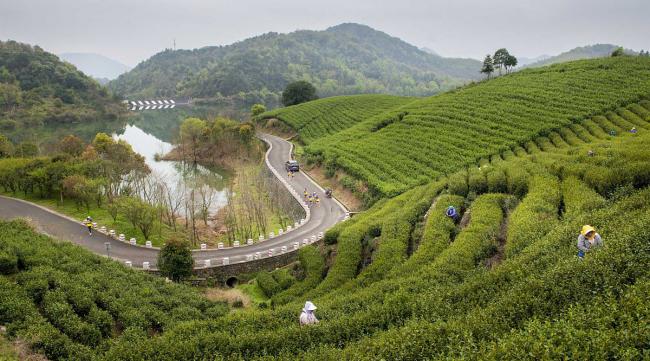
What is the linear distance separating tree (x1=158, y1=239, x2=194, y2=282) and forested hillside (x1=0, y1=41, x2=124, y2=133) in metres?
99.1

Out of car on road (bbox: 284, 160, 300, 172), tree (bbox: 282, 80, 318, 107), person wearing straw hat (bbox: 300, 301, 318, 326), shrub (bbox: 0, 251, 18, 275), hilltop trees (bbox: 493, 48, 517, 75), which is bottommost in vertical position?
car on road (bbox: 284, 160, 300, 172)

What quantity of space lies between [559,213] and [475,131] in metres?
28.0

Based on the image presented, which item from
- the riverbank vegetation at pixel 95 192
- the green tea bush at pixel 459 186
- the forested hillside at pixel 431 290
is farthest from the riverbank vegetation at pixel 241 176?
the green tea bush at pixel 459 186

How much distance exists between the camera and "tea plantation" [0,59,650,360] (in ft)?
38.2

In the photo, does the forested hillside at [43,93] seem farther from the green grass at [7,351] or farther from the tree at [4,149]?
the green grass at [7,351]

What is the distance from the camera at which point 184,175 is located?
6103cm

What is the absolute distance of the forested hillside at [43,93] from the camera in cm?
11194

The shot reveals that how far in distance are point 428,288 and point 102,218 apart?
3004 centimetres

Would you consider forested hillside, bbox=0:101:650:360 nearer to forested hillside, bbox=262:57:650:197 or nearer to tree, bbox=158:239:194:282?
tree, bbox=158:239:194:282

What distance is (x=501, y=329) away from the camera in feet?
39.3

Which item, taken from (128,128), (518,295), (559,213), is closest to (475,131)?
(559,213)

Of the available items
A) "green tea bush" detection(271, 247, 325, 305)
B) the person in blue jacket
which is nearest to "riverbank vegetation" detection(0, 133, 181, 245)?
"green tea bush" detection(271, 247, 325, 305)

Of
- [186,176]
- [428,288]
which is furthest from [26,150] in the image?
[428,288]

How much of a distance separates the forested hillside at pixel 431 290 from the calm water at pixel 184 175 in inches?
808
